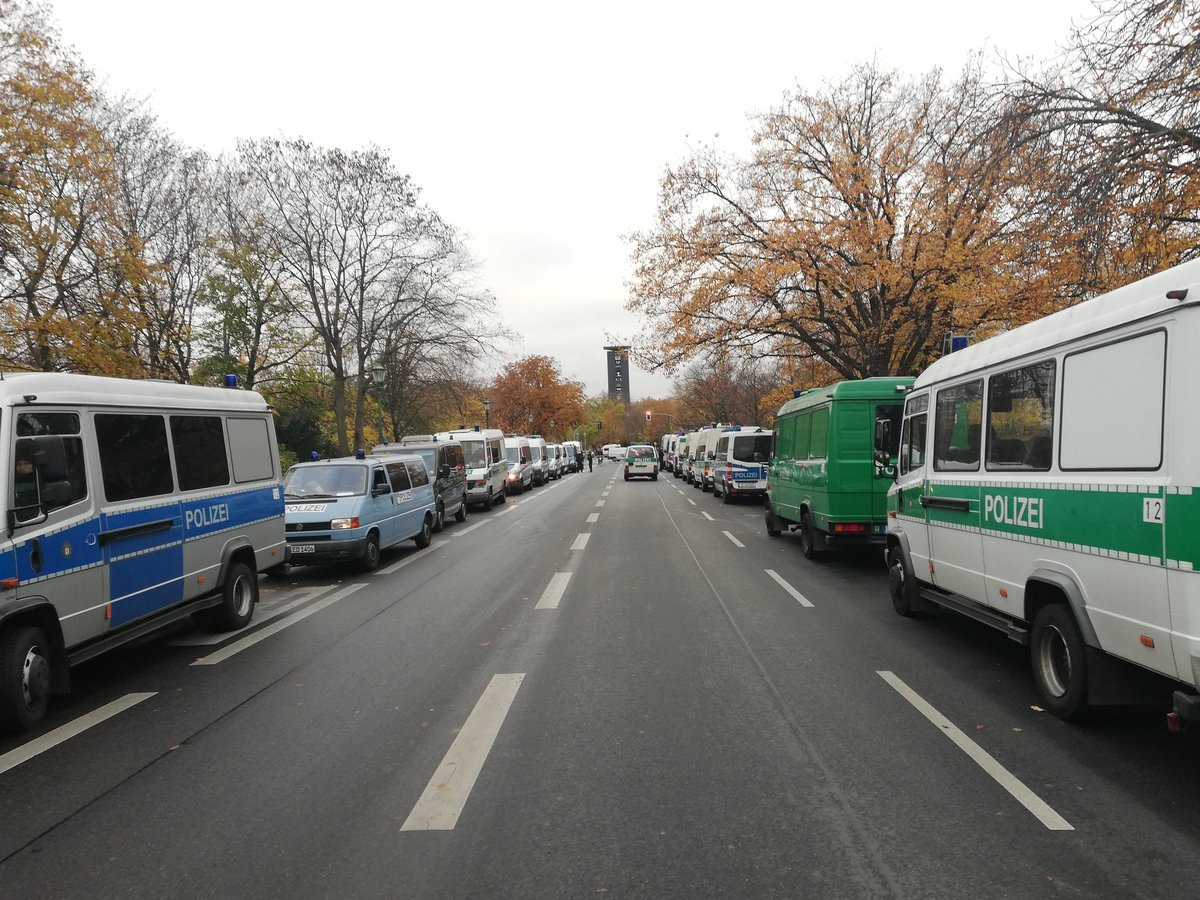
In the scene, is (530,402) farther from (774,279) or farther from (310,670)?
(310,670)

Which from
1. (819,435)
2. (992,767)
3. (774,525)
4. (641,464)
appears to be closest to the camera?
(992,767)

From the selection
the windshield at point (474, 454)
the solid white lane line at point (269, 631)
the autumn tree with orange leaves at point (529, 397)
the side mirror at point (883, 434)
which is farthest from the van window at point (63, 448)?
the autumn tree with orange leaves at point (529, 397)

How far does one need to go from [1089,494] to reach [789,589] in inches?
220

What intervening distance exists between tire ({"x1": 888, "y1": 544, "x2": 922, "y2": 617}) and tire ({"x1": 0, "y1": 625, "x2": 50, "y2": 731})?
311 inches

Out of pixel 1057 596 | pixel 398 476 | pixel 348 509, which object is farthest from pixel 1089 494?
pixel 398 476

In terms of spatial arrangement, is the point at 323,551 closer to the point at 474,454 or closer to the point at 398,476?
the point at 398,476

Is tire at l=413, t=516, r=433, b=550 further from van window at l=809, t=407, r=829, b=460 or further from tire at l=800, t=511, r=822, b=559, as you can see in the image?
van window at l=809, t=407, r=829, b=460

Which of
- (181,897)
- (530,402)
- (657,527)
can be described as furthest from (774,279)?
(530,402)

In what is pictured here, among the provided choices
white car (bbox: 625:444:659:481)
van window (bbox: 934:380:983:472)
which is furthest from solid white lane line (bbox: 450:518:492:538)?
white car (bbox: 625:444:659:481)

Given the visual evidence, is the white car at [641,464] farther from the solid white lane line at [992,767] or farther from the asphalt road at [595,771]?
the solid white lane line at [992,767]

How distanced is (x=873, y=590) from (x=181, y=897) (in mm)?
8599

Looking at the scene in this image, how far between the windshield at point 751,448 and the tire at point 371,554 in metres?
15.6

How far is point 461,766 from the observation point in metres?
4.30

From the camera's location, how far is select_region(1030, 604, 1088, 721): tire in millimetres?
4625
